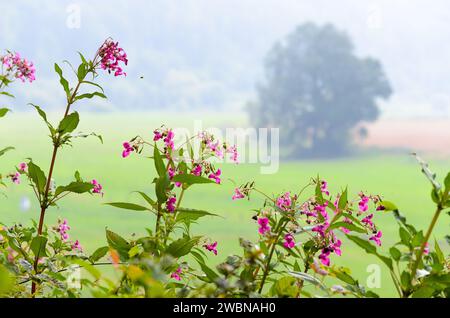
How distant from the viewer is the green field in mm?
17469

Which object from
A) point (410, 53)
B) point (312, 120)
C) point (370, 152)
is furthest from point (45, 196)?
point (410, 53)

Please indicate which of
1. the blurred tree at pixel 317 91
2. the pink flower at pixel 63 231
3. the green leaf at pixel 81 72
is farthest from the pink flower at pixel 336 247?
the blurred tree at pixel 317 91

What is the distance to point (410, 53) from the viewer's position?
32688mm

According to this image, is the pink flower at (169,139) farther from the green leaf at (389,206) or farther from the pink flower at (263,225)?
the green leaf at (389,206)

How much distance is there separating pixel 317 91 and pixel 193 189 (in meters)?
7.25

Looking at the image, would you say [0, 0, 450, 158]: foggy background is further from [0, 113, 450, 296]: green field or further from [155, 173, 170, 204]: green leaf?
[155, 173, 170, 204]: green leaf

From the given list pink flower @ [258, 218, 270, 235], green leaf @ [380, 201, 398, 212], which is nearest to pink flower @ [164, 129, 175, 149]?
pink flower @ [258, 218, 270, 235]

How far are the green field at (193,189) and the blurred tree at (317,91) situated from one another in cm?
107

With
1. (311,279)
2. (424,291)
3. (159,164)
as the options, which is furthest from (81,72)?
(424,291)

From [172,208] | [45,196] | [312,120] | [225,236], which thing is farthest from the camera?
[312,120]

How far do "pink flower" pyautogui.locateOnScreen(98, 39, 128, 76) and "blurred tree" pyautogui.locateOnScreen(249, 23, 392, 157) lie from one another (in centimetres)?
2395

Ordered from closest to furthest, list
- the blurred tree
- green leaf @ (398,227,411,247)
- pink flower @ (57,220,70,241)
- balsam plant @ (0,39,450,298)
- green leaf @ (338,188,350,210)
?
balsam plant @ (0,39,450,298) < green leaf @ (398,227,411,247) < green leaf @ (338,188,350,210) < pink flower @ (57,220,70,241) < the blurred tree
